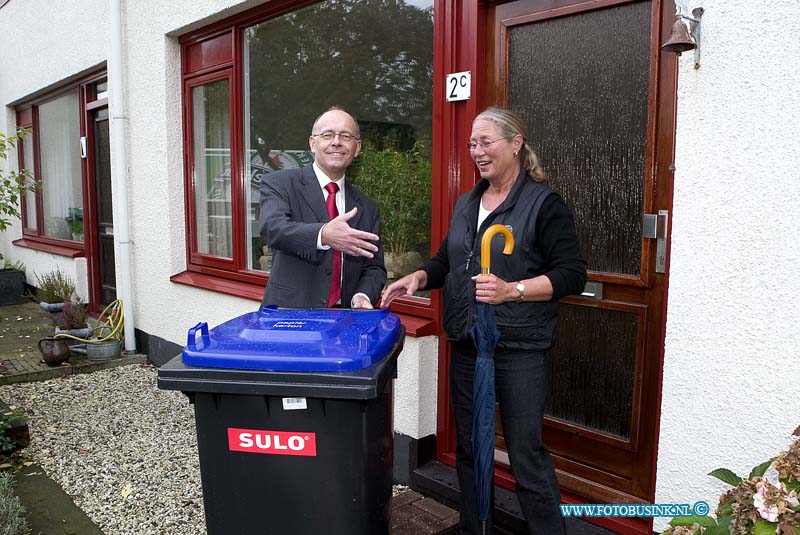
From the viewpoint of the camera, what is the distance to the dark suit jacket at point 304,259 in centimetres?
267

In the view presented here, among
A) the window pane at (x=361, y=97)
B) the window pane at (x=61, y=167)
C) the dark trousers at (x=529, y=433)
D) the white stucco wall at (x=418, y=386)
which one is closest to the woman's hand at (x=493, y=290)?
the dark trousers at (x=529, y=433)

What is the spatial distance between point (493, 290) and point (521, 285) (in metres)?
0.13

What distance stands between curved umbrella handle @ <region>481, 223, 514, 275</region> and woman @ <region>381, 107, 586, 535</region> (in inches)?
2.5

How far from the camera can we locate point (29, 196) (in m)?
9.93

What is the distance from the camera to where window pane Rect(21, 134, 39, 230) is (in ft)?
32.3

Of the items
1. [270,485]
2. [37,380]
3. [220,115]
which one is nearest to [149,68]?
[220,115]

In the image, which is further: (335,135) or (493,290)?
(335,135)

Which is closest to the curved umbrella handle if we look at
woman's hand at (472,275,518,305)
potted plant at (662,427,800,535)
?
woman's hand at (472,275,518,305)

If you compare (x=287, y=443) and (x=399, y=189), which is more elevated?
(x=399, y=189)

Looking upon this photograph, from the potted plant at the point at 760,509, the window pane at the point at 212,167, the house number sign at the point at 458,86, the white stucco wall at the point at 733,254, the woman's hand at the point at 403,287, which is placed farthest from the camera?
the window pane at the point at 212,167

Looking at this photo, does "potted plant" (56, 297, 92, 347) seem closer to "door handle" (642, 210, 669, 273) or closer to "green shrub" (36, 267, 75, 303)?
"green shrub" (36, 267, 75, 303)

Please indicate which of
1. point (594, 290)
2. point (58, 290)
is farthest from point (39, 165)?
point (594, 290)

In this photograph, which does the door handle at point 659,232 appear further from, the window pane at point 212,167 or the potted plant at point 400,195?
the window pane at point 212,167

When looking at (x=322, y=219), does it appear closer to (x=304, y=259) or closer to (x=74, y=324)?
(x=304, y=259)
